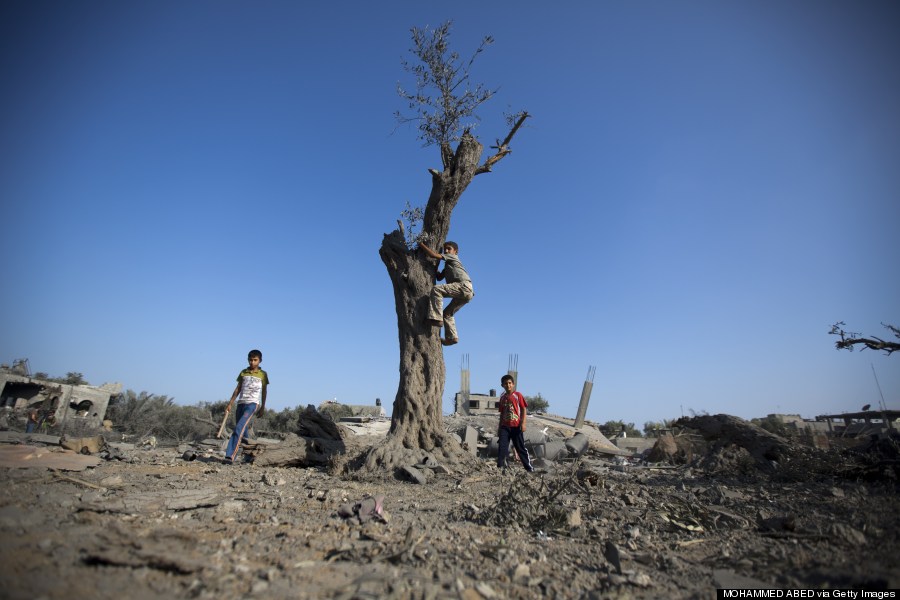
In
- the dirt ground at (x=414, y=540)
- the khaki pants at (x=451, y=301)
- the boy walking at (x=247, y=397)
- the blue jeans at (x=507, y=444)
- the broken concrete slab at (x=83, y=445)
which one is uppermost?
the khaki pants at (x=451, y=301)

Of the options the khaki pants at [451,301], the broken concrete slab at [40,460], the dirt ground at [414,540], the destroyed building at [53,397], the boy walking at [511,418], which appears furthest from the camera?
the destroyed building at [53,397]

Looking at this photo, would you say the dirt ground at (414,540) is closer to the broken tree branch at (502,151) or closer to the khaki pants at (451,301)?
the khaki pants at (451,301)

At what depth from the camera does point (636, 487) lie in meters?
5.32

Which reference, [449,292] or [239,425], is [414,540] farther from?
[239,425]

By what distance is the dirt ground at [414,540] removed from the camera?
217 centimetres

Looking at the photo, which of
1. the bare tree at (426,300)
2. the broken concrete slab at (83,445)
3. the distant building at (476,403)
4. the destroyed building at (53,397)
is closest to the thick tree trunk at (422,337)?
the bare tree at (426,300)

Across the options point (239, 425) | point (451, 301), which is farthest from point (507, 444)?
point (239, 425)

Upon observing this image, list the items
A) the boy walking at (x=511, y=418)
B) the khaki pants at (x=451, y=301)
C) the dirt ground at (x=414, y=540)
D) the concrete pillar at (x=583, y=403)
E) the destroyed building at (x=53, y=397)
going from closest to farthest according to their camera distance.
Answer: the dirt ground at (x=414, y=540)
the khaki pants at (x=451, y=301)
the boy walking at (x=511, y=418)
the concrete pillar at (x=583, y=403)
the destroyed building at (x=53, y=397)

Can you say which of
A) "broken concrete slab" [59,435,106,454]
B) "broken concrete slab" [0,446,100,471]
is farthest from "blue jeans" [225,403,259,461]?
"broken concrete slab" [59,435,106,454]

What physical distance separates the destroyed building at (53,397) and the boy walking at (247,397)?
15.3m

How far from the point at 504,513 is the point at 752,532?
1960 millimetres

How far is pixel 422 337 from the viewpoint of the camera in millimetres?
7113

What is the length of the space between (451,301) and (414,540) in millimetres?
4820

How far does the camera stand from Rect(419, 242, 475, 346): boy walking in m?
6.96
